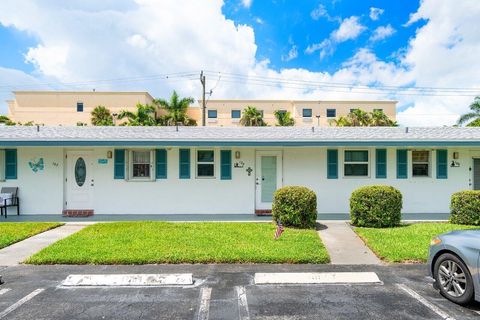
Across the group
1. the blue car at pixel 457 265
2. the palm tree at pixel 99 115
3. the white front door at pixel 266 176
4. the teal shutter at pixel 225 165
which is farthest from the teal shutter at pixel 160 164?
the palm tree at pixel 99 115

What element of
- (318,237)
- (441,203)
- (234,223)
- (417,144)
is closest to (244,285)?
(318,237)

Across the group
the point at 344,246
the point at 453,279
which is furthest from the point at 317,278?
the point at 344,246

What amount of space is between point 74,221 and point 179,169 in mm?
3867

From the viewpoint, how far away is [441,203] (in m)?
11.7

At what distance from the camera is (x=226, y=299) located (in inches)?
183

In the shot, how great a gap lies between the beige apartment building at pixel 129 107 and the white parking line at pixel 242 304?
132ft

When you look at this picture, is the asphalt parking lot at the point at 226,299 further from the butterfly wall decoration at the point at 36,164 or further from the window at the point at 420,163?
the window at the point at 420,163

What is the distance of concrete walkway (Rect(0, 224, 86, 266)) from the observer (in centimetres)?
650

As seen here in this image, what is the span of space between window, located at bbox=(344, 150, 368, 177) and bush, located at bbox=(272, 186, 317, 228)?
329 centimetres

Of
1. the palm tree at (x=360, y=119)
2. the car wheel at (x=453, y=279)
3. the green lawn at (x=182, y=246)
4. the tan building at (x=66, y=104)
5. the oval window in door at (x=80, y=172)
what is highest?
the tan building at (x=66, y=104)

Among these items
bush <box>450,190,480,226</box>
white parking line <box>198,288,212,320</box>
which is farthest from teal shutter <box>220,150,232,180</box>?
bush <box>450,190,480,226</box>

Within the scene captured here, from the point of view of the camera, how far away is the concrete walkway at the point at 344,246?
21.3 feet

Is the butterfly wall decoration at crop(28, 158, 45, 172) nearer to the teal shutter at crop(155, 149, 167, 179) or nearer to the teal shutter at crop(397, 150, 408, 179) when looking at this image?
the teal shutter at crop(155, 149, 167, 179)

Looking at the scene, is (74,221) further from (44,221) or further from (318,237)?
(318,237)
